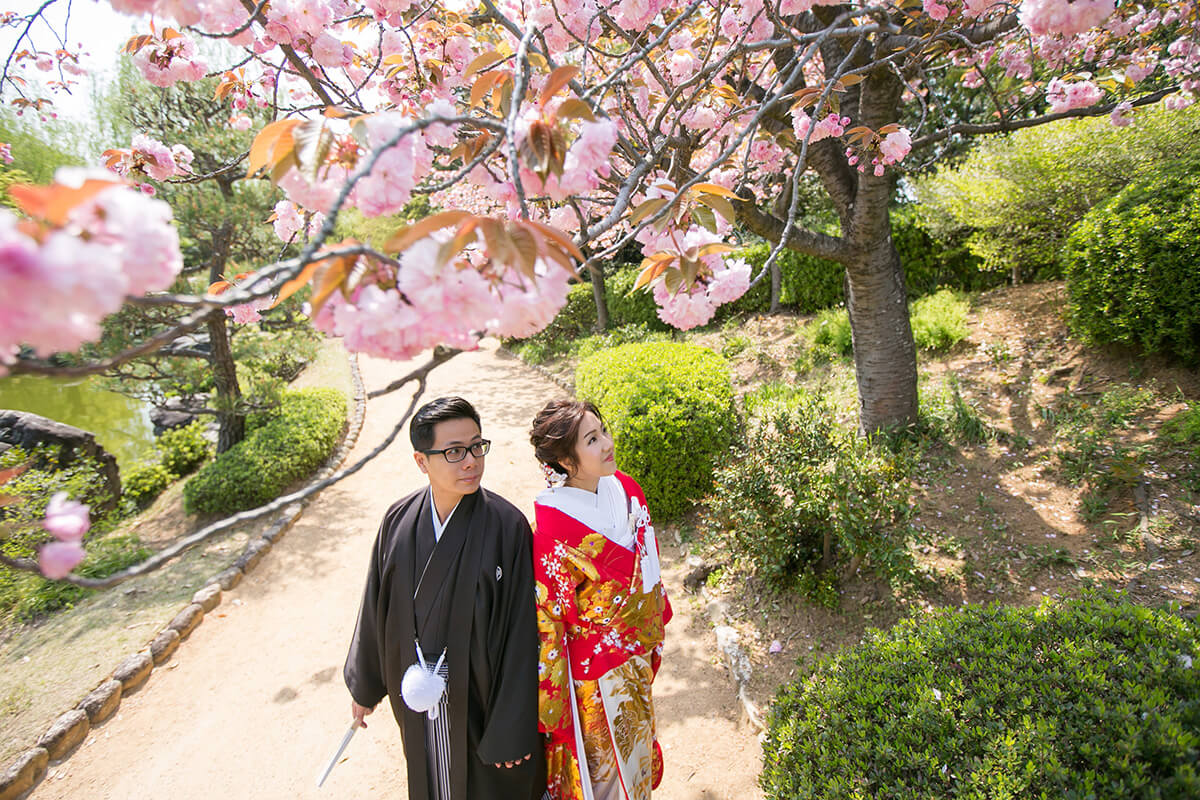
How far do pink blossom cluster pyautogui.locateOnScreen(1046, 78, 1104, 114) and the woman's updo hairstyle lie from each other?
3166 millimetres

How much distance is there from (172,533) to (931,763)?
6863 mm

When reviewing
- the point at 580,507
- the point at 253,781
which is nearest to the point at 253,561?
the point at 253,781

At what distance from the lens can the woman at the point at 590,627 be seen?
1.77 m

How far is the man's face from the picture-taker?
1700 mm

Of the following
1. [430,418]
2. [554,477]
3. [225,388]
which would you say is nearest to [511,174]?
[430,418]

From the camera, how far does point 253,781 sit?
8.74ft

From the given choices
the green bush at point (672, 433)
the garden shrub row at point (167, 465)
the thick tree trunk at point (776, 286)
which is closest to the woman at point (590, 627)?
the green bush at point (672, 433)

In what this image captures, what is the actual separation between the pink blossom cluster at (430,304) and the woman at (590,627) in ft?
3.44

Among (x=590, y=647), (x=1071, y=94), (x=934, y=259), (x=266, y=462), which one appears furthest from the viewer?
(x=934, y=259)

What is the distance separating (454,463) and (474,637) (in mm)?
550

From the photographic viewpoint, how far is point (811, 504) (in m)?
2.62

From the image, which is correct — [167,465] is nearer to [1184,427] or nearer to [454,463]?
[454,463]

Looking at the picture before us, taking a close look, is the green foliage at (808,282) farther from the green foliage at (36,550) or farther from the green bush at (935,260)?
the green foliage at (36,550)

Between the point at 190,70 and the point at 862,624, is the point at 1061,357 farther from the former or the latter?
the point at 190,70
